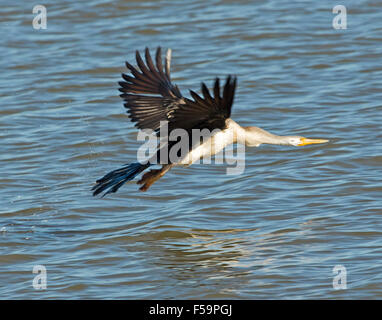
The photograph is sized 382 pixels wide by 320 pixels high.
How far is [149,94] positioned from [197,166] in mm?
1954

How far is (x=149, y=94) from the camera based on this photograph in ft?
20.9

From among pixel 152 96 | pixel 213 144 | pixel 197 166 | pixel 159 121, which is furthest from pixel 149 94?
pixel 197 166

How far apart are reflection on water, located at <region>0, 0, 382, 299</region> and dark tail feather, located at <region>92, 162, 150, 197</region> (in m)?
0.50

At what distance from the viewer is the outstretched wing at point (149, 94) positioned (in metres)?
6.32

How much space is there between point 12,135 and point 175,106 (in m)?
3.35

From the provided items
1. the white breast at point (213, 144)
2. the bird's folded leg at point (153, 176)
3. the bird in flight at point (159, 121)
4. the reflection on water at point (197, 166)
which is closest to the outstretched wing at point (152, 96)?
the bird in flight at point (159, 121)

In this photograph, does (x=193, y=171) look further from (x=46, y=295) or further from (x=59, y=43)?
(x=59, y=43)

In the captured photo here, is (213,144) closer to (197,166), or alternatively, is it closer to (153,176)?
(153,176)

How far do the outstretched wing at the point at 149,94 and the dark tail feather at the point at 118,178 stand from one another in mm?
353

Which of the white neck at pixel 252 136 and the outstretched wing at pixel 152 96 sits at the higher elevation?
the outstretched wing at pixel 152 96

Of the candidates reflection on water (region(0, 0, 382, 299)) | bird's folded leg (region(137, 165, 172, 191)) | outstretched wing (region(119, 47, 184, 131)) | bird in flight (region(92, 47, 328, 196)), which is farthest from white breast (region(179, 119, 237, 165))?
reflection on water (region(0, 0, 382, 299))

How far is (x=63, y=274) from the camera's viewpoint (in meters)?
6.05

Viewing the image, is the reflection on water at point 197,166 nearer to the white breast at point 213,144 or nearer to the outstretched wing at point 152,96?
the white breast at point 213,144

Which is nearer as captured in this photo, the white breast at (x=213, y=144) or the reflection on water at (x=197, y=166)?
the reflection on water at (x=197, y=166)
